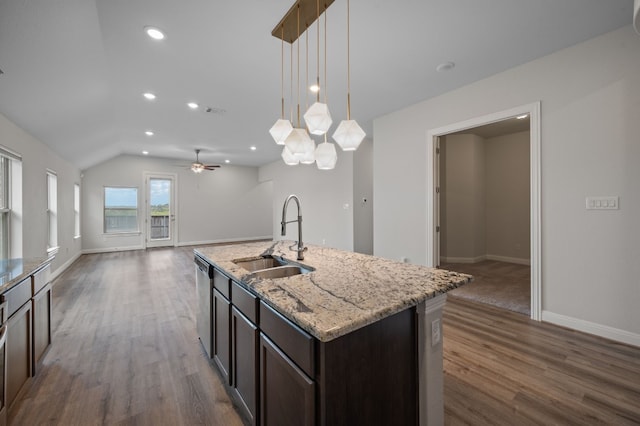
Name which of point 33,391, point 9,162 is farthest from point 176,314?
→ point 9,162

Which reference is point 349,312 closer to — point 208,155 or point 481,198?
point 481,198

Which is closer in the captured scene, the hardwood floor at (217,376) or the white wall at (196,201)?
the hardwood floor at (217,376)

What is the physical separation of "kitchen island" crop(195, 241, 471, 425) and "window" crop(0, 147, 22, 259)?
11.6ft

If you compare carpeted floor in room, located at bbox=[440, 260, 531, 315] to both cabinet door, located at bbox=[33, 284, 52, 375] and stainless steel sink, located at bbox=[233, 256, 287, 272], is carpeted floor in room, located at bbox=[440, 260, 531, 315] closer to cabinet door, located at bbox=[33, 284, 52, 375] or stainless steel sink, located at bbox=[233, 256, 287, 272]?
stainless steel sink, located at bbox=[233, 256, 287, 272]

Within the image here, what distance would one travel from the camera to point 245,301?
145cm

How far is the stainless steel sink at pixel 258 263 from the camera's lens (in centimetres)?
206

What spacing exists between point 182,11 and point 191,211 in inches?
294

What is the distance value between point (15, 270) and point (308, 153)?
7.07 ft

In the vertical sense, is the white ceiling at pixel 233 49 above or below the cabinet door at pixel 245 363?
above

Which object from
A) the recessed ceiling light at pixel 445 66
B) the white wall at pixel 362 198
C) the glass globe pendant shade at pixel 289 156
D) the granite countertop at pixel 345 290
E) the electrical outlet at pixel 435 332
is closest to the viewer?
the granite countertop at pixel 345 290

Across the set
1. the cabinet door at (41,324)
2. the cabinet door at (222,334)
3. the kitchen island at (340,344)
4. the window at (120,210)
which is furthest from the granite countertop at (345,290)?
the window at (120,210)

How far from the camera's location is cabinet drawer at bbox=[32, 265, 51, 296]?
2.01 m

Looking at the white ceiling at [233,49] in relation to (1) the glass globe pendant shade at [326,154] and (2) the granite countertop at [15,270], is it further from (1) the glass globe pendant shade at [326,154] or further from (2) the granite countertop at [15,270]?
(2) the granite countertop at [15,270]

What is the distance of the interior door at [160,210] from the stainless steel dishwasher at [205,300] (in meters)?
6.97
